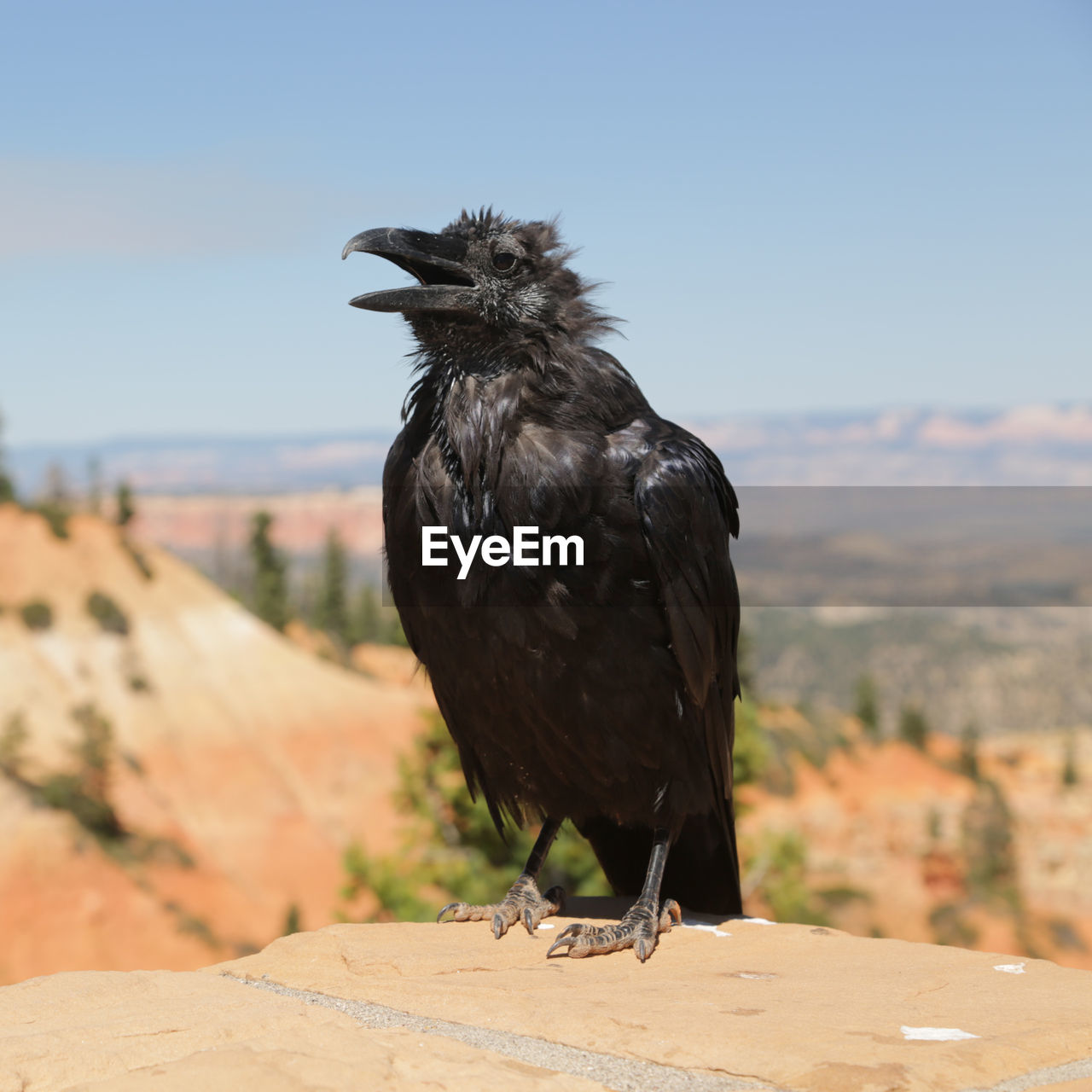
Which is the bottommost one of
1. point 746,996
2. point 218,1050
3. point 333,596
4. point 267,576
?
point 333,596

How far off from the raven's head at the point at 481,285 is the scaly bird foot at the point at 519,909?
2474 mm

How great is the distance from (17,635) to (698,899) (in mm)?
50552

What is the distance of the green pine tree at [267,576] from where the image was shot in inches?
2936

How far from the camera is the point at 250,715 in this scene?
5316 cm

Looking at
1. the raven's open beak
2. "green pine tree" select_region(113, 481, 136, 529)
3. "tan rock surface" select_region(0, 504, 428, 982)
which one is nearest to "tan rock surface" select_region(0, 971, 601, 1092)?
the raven's open beak

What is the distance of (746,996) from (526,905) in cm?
159

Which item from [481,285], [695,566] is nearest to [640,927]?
[695,566]

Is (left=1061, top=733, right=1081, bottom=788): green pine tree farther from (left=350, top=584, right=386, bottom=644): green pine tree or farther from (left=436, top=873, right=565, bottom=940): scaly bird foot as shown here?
(left=436, top=873, right=565, bottom=940): scaly bird foot

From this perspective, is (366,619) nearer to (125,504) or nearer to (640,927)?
(125,504)

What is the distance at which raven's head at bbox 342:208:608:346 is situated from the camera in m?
4.87

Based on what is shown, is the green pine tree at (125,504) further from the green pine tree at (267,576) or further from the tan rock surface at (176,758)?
the green pine tree at (267,576)

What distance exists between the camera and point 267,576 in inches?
3014

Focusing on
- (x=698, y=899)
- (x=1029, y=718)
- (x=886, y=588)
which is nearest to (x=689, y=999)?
(x=698, y=899)

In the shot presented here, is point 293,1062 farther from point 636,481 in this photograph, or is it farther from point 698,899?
point 698,899
